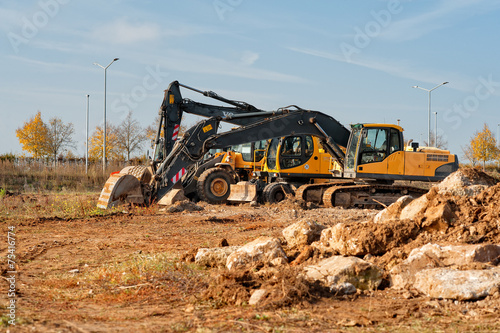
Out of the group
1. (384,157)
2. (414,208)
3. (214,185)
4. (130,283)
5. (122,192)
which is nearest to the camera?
(130,283)

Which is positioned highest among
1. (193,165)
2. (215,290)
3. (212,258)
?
(193,165)

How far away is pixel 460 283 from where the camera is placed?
6.07 m

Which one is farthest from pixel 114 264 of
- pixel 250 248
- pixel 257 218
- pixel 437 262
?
pixel 257 218

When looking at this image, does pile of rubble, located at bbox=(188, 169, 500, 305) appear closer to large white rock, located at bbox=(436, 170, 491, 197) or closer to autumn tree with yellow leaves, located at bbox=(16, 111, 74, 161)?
large white rock, located at bbox=(436, 170, 491, 197)

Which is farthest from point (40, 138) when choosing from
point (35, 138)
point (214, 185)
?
point (214, 185)

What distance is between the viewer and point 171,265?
812 cm

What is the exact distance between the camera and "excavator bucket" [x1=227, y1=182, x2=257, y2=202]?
19422 millimetres

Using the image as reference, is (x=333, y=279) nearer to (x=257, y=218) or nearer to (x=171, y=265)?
(x=171, y=265)

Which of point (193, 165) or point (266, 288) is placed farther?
point (193, 165)

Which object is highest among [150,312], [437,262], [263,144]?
[263,144]

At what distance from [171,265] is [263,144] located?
1422cm

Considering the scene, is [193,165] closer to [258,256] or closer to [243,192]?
[243,192]

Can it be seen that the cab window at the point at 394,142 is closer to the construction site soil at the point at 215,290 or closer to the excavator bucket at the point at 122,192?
the construction site soil at the point at 215,290

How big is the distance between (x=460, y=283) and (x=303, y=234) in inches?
114
